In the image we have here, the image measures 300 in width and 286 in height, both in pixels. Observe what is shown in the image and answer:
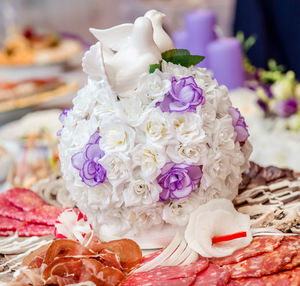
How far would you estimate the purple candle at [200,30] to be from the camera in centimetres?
214

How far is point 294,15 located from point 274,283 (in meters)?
2.54

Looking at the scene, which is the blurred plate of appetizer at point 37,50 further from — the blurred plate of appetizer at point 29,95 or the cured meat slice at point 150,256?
the cured meat slice at point 150,256

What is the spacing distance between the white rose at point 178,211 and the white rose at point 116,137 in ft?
0.41

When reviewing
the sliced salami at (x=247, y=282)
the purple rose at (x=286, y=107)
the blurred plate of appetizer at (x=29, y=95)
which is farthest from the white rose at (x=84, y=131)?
the blurred plate of appetizer at (x=29, y=95)

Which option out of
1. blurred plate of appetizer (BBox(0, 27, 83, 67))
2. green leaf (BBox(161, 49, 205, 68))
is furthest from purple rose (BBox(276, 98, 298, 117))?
blurred plate of appetizer (BBox(0, 27, 83, 67))

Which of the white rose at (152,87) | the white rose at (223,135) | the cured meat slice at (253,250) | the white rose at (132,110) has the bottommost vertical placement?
the cured meat slice at (253,250)

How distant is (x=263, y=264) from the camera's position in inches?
30.9

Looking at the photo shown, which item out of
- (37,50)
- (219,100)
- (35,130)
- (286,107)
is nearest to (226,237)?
(219,100)

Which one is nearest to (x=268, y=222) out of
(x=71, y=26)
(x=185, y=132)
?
(x=185, y=132)

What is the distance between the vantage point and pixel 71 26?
14.6 feet

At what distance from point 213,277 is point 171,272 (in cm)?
7

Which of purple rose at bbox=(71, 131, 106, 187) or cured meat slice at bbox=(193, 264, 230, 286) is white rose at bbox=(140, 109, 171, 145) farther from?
cured meat slice at bbox=(193, 264, 230, 286)

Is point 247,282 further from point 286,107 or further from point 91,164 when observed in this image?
point 286,107

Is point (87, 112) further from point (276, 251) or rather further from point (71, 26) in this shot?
point (71, 26)
